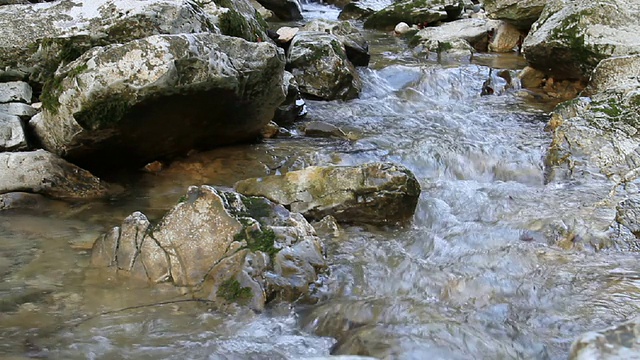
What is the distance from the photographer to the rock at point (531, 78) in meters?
9.55

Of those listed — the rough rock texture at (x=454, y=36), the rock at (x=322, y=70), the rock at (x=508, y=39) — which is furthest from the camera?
the rock at (x=508, y=39)

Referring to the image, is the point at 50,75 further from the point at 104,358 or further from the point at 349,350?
the point at 349,350

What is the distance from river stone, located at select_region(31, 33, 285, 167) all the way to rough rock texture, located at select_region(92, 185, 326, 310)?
127 cm

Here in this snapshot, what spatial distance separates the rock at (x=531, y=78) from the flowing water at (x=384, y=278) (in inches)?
104

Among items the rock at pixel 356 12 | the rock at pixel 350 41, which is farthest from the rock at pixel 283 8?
the rock at pixel 350 41

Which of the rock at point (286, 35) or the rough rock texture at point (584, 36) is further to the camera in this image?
the rock at point (286, 35)

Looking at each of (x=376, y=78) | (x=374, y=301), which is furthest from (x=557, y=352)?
(x=376, y=78)

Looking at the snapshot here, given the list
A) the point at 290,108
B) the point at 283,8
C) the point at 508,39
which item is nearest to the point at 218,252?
the point at 290,108

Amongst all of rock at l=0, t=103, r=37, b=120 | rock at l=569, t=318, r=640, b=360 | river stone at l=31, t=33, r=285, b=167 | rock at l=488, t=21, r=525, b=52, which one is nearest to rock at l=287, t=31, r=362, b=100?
river stone at l=31, t=33, r=285, b=167

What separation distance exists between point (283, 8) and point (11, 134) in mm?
10514

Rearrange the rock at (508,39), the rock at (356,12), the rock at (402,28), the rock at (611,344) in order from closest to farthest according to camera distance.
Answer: the rock at (611,344) < the rock at (508,39) < the rock at (402,28) < the rock at (356,12)

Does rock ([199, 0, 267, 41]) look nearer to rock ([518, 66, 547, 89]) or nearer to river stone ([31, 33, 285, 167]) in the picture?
river stone ([31, 33, 285, 167])

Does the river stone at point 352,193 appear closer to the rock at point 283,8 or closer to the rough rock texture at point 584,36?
the rough rock texture at point 584,36

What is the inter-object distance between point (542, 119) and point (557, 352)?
5.27 m
